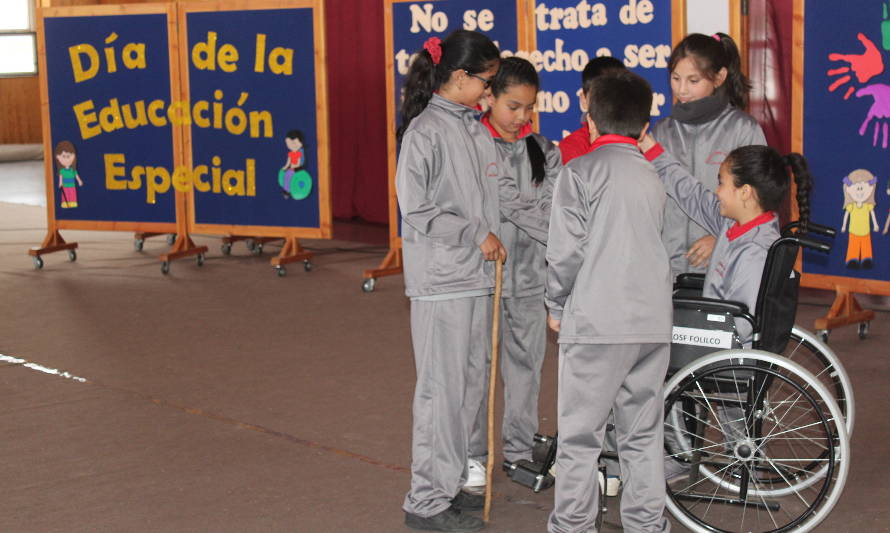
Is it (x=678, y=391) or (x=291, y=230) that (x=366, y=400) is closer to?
(x=678, y=391)

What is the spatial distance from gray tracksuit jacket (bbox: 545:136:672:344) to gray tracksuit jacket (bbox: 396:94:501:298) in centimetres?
35

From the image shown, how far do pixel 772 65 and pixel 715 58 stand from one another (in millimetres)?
3008

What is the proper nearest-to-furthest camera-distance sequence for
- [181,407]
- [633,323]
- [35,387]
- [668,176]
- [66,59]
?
[633,323] < [668,176] < [181,407] < [35,387] < [66,59]

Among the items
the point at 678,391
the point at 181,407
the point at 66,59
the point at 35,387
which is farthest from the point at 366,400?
the point at 66,59

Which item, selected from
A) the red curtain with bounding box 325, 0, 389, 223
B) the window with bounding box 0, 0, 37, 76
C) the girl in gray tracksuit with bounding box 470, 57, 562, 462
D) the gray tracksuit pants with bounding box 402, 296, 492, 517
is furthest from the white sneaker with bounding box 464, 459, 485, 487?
the window with bounding box 0, 0, 37, 76

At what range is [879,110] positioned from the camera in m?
4.96

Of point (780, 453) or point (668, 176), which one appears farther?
point (780, 453)

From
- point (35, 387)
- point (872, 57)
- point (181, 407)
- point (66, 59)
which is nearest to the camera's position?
point (181, 407)

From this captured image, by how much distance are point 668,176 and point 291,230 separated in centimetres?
416

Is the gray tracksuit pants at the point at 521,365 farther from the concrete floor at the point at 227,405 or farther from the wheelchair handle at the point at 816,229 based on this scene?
the wheelchair handle at the point at 816,229

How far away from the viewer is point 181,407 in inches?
169

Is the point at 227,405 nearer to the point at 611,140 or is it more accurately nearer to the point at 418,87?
the point at 418,87

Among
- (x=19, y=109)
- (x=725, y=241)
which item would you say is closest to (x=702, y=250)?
(x=725, y=241)

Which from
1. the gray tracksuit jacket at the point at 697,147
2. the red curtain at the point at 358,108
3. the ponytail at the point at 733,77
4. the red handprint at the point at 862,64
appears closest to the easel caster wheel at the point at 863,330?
the red handprint at the point at 862,64
